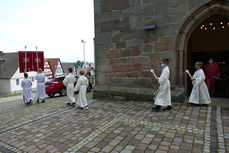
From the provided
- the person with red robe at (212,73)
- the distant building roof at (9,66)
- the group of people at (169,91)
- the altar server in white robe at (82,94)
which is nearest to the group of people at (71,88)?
the altar server in white robe at (82,94)

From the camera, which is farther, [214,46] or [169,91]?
[214,46]

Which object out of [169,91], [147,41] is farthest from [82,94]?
[147,41]

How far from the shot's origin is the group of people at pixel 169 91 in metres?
5.16

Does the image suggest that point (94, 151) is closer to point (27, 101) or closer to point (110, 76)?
point (110, 76)

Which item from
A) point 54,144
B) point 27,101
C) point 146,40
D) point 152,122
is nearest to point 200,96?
point 152,122

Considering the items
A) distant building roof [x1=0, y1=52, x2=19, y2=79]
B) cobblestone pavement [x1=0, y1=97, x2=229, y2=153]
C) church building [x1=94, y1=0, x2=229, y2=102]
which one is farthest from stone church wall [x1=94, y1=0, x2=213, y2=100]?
distant building roof [x1=0, y1=52, x2=19, y2=79]

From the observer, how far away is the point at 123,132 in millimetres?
3758

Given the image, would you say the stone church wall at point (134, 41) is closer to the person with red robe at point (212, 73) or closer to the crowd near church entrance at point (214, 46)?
the person with red robe at point (212, 73)

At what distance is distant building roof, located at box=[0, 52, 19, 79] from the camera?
36.2 m

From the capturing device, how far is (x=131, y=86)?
7.10 metres

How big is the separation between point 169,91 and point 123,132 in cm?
218

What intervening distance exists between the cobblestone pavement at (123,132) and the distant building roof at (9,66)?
35903 millimetres

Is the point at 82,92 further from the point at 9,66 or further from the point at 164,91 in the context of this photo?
the point at 9,66

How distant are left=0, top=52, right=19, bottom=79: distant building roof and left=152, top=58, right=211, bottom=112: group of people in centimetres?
3749
